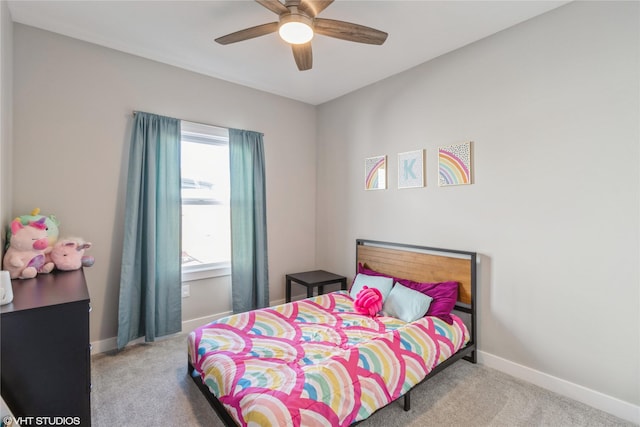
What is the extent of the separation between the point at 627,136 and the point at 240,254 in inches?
131

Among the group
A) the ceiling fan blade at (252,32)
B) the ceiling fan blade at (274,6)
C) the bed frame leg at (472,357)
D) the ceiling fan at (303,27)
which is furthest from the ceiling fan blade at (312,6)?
the bed frame leg at (472,357)

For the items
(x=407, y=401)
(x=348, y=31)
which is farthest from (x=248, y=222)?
(x=407, y=401)

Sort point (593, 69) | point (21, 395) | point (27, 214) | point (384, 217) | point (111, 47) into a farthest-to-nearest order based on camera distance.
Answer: point (384, 217), point (111, 47), point (27, 214), point (593, 69), point (21, 395)

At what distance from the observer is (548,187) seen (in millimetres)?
2176

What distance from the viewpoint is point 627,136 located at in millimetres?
1854

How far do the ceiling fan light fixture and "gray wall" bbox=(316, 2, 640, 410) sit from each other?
1.48 m

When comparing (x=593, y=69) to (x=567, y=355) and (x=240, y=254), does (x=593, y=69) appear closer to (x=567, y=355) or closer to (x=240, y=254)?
(x=567, y=355)

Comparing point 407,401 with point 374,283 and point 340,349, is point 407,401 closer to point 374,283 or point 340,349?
point 340,349

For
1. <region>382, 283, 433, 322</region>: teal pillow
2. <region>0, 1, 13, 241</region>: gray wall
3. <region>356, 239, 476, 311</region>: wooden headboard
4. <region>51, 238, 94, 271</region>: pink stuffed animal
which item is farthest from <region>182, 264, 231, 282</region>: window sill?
<region>382, 283, 433, 322</region>: teal pillow

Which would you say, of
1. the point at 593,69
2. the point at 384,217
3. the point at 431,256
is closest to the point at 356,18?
the point at 593,69

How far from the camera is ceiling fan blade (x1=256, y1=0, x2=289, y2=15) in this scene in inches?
A: 66.3

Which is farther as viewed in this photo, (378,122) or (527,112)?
(378,122)

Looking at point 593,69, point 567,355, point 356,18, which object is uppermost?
point 356,18

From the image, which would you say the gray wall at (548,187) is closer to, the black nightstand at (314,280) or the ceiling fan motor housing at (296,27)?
the black nightstand at (314,280)
